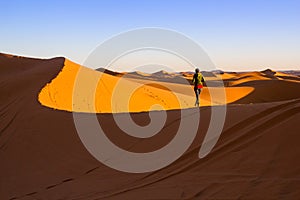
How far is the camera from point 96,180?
6152 millimetres

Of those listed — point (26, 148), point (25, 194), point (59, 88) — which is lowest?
point (25, 194)

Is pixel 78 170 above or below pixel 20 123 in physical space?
below

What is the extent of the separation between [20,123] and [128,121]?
10.0ft

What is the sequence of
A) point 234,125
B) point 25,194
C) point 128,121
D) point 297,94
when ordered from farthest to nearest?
point 297,94
point 128,121
point 234,125
point 25,194

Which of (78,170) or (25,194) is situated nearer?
(25,194)

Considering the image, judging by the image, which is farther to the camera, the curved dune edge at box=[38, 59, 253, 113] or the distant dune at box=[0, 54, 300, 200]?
the curved dune edge at box=[38, 59, 253, 113]

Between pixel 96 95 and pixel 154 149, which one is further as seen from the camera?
pixel 96 95

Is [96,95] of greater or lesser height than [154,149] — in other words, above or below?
above

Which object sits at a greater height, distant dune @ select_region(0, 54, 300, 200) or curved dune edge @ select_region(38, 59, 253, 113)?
curved dune edge @ select_region(38, 59, 253, 113)

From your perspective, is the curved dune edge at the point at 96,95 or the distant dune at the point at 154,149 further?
the curved dune edge at the point at 96,95

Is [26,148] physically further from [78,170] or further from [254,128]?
[254,128]

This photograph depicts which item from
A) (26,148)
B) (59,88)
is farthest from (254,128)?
(59,88)

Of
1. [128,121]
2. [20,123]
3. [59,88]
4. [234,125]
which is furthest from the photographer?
[59,88]

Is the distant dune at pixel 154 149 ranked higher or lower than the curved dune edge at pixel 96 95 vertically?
lower
